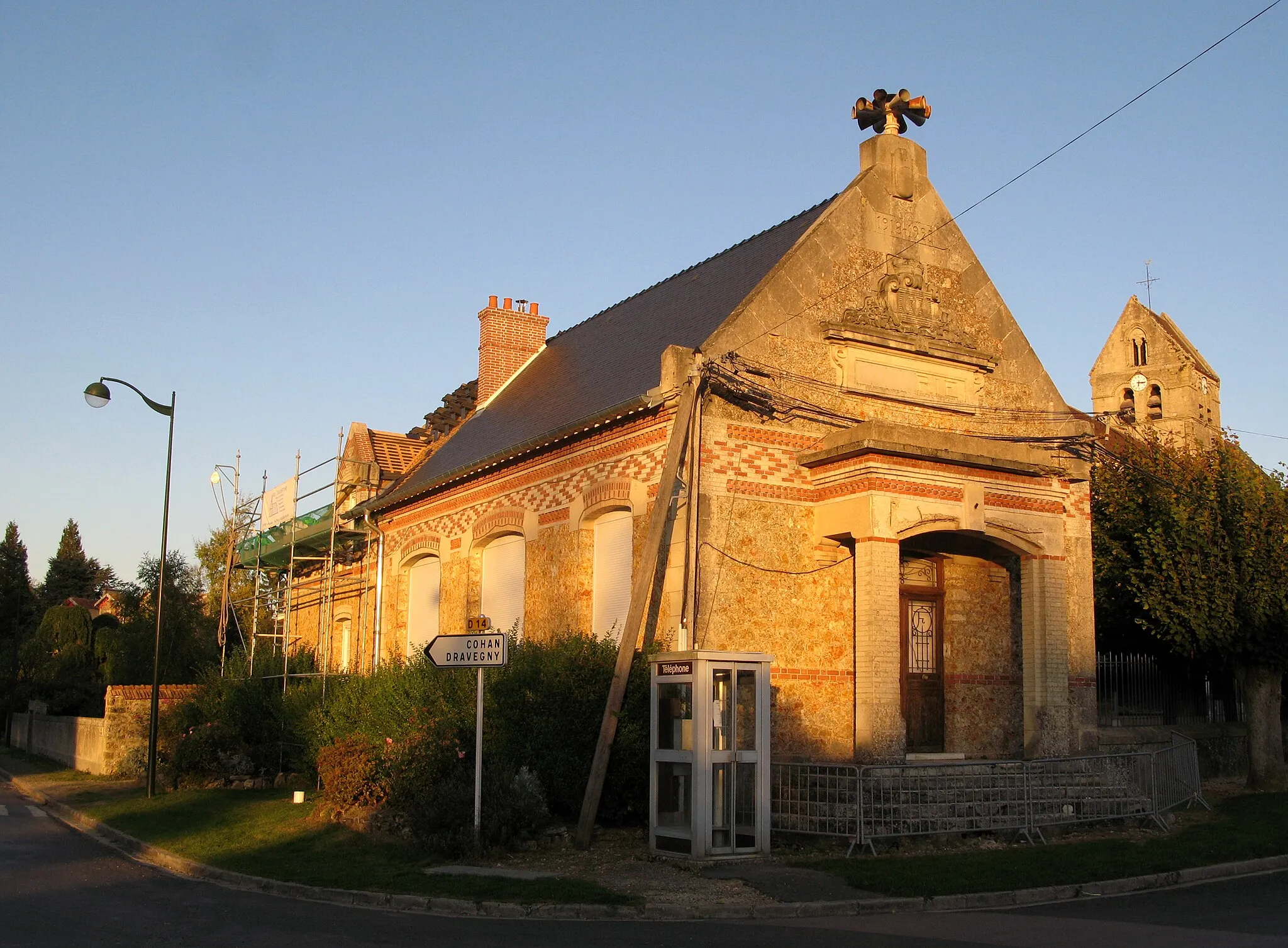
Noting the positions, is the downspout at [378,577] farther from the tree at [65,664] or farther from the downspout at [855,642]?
the tree at [65,664]

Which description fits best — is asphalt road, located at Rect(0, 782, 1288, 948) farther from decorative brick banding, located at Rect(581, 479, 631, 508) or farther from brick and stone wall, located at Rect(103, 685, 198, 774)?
brick and stone wall, located at Rect(103, 685, 198, 774)

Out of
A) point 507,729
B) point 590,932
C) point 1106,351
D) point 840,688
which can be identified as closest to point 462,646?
point 507,729

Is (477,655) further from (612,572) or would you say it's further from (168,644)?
(168,644)

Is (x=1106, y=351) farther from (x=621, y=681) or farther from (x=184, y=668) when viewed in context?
(x=621, y=681)

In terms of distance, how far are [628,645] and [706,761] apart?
1732 mm

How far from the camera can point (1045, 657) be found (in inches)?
700

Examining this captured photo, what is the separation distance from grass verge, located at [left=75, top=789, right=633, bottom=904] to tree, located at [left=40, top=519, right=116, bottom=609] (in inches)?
2801

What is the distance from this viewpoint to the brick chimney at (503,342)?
28.6m

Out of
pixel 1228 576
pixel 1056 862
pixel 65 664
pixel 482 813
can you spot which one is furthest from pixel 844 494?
pixel 65 664

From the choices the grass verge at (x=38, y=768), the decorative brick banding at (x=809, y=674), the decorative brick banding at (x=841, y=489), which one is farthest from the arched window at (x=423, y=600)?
the decorative brick banding at (x=809, y=674)

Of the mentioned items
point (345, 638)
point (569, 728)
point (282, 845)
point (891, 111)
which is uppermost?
point (891, 111)

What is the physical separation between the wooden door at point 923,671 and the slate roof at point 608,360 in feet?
17.8

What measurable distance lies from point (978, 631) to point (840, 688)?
343 cm

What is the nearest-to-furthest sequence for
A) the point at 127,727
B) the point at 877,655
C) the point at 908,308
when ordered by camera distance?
the point at 877,655
the point at 908,308
the point at 127,727
